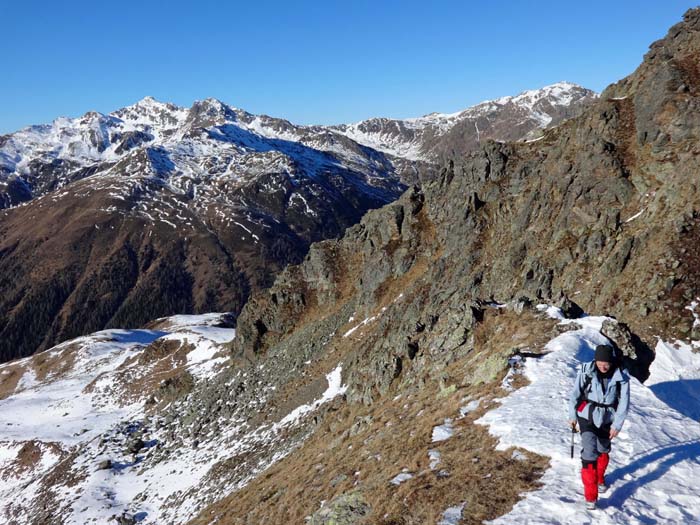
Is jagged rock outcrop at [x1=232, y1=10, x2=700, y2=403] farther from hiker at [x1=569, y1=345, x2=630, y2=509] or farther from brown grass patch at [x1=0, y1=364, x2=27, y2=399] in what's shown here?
brown grass patch at [x1=0, y1=364, x2=27, y2=399]

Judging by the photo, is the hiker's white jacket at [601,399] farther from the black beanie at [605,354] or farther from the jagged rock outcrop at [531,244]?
the jagged rock outcrop at [531,244]

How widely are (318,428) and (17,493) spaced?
156 feet

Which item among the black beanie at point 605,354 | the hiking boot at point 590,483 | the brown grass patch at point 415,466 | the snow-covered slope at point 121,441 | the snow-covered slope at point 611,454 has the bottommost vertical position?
the snow-covered slope at point 121,441

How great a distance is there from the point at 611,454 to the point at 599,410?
9.96 feet

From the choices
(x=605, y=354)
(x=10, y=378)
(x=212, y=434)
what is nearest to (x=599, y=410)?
(x=605, y=354)

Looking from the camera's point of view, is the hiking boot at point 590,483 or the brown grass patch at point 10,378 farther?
the brown grass patch at point 10,378

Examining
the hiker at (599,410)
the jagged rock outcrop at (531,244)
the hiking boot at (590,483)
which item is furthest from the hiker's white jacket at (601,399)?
the jagged rock outcrop at (531,244)

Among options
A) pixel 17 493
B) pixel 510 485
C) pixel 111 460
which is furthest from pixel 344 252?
pixel 510 485

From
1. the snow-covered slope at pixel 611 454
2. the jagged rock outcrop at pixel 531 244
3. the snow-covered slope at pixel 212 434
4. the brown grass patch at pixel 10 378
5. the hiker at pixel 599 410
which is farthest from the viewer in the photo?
the brown grass patch at pixel 10 378

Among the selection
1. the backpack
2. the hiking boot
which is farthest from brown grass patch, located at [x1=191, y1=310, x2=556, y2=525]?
the backpack

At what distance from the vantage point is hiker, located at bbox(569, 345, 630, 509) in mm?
10406

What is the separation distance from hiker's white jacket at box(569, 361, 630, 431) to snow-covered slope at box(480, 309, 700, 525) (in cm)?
195

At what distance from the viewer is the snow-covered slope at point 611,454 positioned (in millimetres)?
10273

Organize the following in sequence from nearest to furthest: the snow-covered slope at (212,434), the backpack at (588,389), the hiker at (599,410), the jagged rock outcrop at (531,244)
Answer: the hiker at (599,410), the backpack at (588,389), the snow-covered slope at (212,434), the jagged rock outcrop at (531,244)
